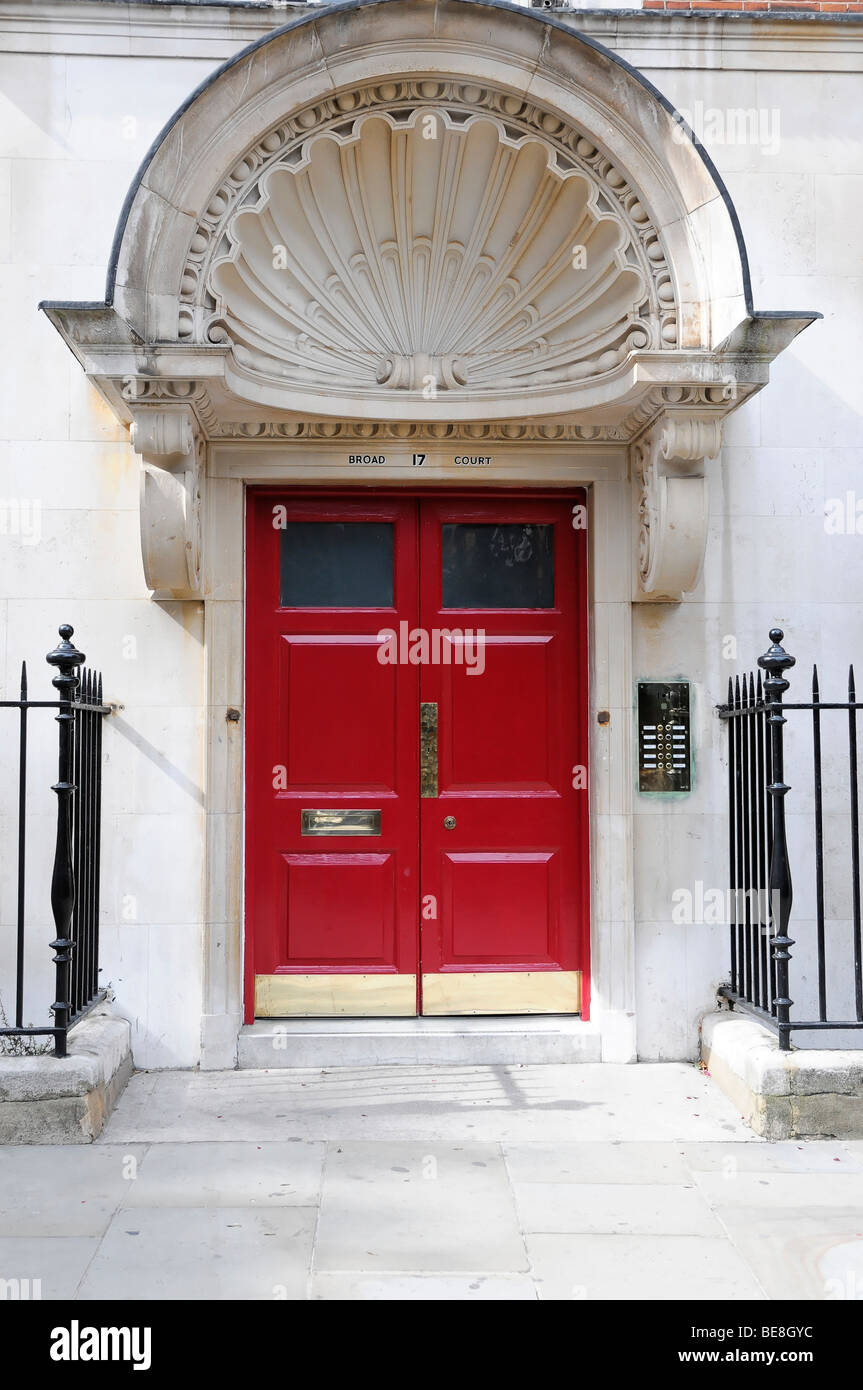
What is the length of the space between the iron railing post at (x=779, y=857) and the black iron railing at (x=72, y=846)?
9.50 feet

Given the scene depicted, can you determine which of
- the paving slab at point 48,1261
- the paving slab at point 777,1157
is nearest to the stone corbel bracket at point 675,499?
the paving slab at point 777,1157

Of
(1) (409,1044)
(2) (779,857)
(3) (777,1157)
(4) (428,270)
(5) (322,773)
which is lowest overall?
(3) (777,1157)

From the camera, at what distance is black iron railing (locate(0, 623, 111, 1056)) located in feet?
15.1

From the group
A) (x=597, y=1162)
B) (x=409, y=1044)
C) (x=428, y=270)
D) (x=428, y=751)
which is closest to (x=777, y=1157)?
(x=597, y=1162)

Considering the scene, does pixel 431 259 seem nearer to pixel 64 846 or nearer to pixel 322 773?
pixel 322 773

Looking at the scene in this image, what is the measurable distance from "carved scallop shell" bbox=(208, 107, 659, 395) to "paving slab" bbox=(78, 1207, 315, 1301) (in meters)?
3.54

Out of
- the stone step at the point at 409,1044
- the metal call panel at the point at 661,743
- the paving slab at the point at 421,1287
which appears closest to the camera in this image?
the paving slab at the point at 421,1287

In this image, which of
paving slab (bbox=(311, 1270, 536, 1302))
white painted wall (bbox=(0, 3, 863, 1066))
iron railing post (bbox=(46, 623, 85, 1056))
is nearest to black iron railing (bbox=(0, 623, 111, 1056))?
iron railing post (bbox=(46, 623, 85, 1056))

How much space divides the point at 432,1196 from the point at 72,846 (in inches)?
81.1

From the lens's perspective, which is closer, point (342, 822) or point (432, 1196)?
point (432, 1196)

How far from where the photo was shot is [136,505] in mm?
5566

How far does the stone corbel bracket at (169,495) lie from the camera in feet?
16.4

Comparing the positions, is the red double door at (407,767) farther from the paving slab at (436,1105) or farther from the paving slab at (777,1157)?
the paving slab at (777,1157)

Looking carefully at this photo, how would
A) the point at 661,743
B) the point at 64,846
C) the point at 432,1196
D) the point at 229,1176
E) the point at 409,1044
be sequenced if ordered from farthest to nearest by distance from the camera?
the point at 661,743, the point at 409,1044, the point at 64,846, the point at 229,1176, the point at 432,1196
